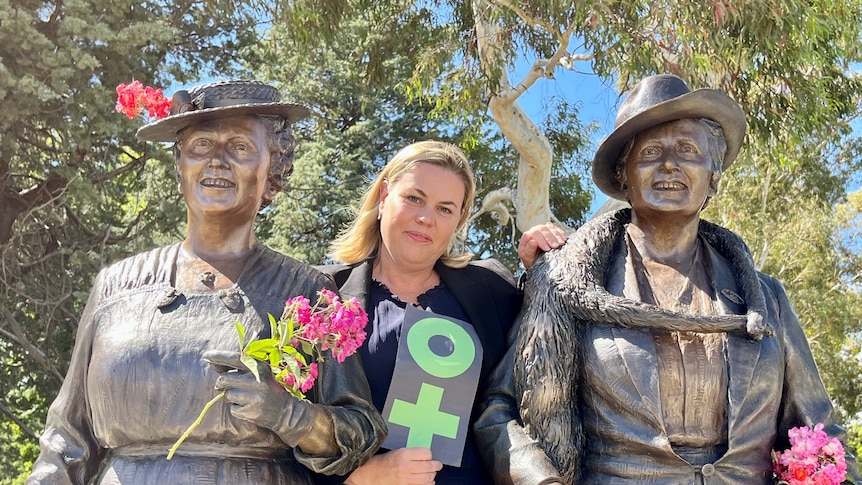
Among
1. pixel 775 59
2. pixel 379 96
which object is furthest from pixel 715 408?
pixel 379 96

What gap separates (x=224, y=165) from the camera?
9.47 feet

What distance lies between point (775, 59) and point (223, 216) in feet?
23.8

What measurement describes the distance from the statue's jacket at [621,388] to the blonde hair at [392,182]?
0.48 metres

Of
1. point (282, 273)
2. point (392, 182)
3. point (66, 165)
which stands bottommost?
point (282, 273)

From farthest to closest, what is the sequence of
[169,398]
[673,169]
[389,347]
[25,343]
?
[25,343] < [389,347] < [673,169] < [169,398]

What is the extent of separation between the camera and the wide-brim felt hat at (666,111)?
125 inches

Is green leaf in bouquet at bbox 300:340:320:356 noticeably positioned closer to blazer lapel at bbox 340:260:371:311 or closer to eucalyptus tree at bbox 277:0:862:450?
blazer lapel at bbox 340:260:371:311

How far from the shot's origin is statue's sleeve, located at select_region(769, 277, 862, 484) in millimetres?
3045

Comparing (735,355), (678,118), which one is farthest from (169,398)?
(678,118)

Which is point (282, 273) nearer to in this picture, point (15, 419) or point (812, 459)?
point (812, 459)

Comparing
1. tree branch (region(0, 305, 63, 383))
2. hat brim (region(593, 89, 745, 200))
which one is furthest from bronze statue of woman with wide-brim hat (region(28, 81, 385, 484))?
tree branch (region(0, 305, 63, 383))

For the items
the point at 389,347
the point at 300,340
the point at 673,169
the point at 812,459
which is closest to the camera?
the point at 300,340

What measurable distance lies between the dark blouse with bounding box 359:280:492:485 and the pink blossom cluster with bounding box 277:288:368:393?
74 centimetres

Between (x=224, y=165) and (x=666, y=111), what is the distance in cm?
145
